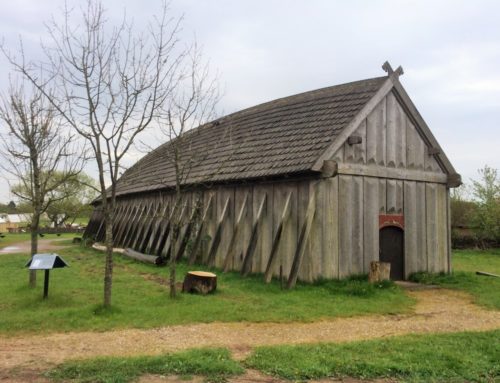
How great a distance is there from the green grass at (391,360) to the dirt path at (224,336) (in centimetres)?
64

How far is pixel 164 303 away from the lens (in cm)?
1095

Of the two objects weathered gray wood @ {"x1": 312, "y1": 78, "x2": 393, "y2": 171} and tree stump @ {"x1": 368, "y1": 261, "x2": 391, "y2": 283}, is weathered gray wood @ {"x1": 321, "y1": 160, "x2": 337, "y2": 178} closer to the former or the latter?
weathered gray wood @ {"x1": 312, "y1": 78, "x2": 393, "y2": 171}

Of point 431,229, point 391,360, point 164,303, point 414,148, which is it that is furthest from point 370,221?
point 391,360

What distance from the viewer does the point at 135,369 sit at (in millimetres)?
6195

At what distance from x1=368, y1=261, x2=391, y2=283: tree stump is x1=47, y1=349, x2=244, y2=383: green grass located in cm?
810

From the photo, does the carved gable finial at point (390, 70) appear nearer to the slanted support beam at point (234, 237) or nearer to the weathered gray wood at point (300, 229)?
the weathered gray wood at point (300, 229)

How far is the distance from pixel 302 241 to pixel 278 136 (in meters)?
4.87

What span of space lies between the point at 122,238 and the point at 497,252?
23960mm

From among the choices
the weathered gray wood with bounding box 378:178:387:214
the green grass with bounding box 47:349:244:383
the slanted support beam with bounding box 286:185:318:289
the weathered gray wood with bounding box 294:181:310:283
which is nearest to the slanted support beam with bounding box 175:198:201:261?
the weathered gray wood with bounding box 294:181:310:283

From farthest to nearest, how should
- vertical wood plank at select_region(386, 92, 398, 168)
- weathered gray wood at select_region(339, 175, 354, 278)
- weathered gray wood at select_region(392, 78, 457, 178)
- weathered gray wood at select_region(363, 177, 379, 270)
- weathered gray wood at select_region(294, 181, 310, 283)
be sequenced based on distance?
weathered gray wood at select_region(392, 78, 457, 178), vertical wood plank at select_region(386, 92, 398, 168), weathered gray wood at select_region(363, 177, 379, 270), weathered gray wood at select_region(339, 175, 354, 278), weathered gray wood at select_region(294, 181, 310, 283)

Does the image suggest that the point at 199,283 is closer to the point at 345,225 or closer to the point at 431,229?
the point at 345,225

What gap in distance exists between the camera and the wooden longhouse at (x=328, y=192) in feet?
46.3

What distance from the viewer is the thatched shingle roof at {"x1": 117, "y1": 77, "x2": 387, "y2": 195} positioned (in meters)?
14.8

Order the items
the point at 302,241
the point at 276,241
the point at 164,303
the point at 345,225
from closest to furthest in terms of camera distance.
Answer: the point at 164,303, the point at 302,241, the point at 276,241, the point at 345,225
